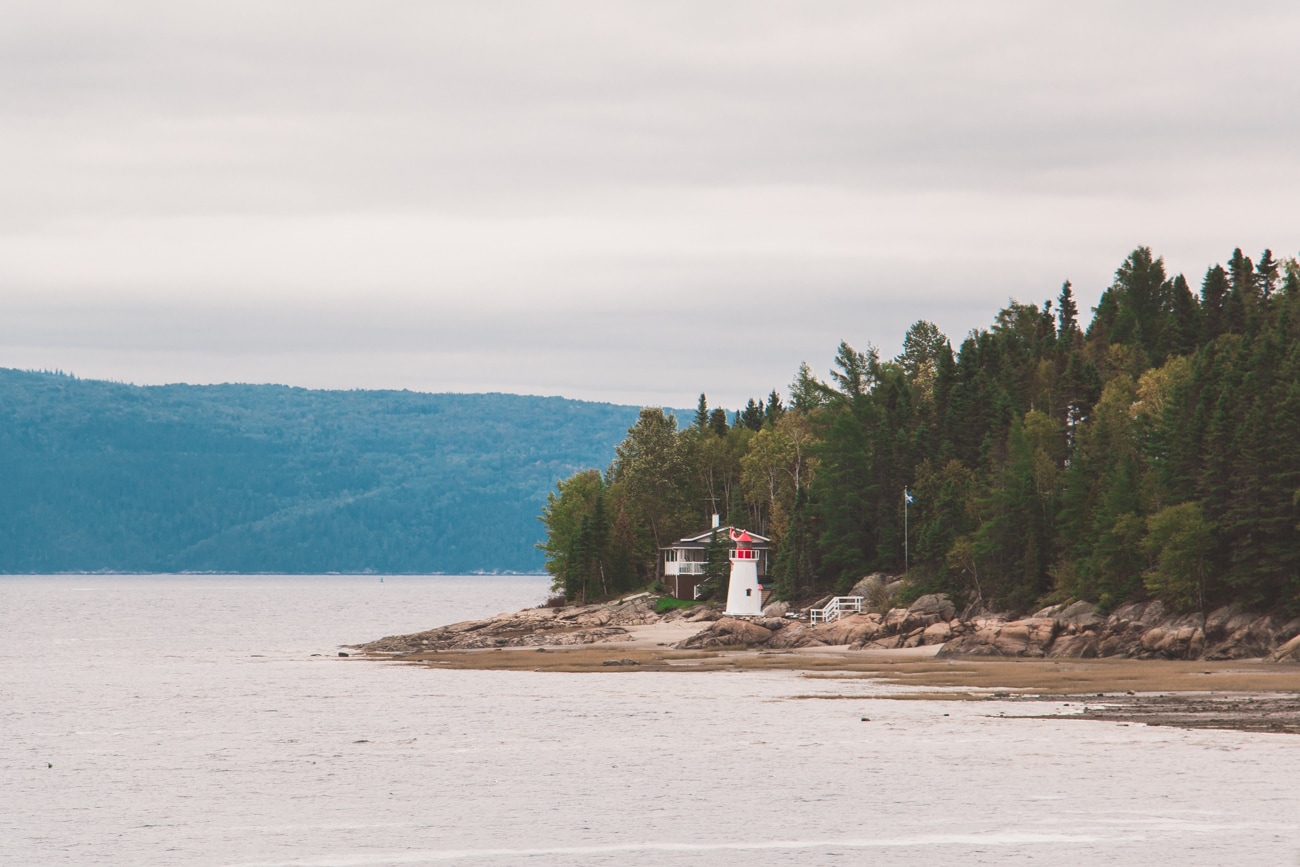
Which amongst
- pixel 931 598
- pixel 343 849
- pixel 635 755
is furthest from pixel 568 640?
pixel 343 849

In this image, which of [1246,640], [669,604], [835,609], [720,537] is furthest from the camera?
[669,604]

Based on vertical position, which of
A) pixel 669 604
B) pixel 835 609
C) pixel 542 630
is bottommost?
pixel 542 630

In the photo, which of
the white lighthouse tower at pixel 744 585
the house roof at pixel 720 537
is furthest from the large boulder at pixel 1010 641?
the house roof at pixel 720 537

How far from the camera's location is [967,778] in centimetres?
3675

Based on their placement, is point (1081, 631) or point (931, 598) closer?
point (1081, 631)

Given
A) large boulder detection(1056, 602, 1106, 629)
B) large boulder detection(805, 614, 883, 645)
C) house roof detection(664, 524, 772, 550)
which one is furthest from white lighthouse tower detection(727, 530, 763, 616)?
large boulder detection(1056, 602, 1106, 629)

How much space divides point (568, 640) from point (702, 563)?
23085mm

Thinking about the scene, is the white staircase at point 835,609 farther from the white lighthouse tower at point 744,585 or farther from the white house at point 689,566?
the white house at point 689,566

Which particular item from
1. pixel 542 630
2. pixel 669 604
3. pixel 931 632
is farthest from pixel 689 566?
pixel 931 632

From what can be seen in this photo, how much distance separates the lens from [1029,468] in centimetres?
9069

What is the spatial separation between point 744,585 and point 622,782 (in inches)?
2572

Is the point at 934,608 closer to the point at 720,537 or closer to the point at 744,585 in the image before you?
the point at 744,585

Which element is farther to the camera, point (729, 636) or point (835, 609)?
point (835, 609)

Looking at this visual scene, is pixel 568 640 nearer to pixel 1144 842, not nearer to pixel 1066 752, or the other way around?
pixel 1066 752
